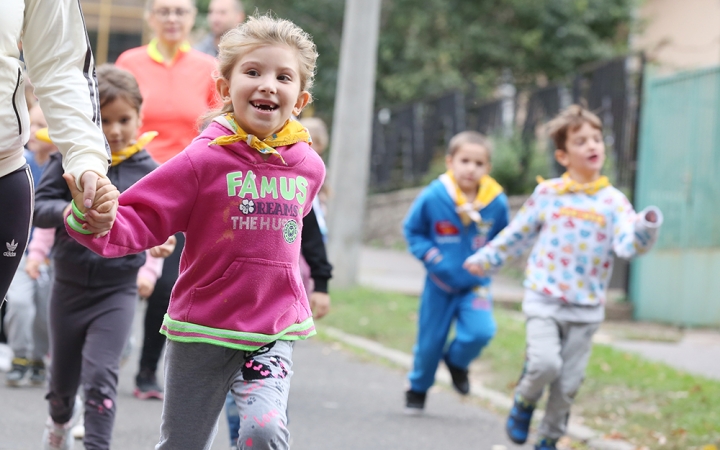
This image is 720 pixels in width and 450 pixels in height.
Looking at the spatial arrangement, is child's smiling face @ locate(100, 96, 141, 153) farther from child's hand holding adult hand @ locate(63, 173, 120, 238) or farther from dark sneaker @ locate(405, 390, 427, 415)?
dark sneaker @ locate(405, 390, 427, 415)

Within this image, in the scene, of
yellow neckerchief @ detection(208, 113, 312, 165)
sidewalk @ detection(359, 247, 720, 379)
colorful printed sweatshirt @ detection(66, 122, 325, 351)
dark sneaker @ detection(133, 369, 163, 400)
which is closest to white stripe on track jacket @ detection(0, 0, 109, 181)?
colorful printed sweatshirt @ detection(66, 122, 325, 351)

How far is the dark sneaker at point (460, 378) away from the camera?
7062 mm

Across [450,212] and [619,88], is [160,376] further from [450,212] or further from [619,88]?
[619,88]

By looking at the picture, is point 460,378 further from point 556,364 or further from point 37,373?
point 37,373

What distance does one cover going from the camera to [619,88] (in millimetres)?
13742

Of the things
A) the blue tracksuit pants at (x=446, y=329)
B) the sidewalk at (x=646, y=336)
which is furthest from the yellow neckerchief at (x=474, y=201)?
the sidewalk at (x=646, y=336)

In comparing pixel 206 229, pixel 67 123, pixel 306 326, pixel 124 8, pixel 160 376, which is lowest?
pixel 160 376

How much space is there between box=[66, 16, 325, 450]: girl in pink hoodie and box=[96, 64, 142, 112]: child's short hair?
54.5 inches

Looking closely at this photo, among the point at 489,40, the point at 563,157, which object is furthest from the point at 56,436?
the point at 489,40

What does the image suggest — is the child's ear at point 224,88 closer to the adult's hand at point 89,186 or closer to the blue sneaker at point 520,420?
the adult's hand at point 89,186

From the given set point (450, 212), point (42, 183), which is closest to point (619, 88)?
point (450, 212)

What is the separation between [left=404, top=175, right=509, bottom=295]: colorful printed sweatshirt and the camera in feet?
22.3

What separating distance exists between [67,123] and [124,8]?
1076 inches

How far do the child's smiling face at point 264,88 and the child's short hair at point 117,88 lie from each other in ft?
4.64
